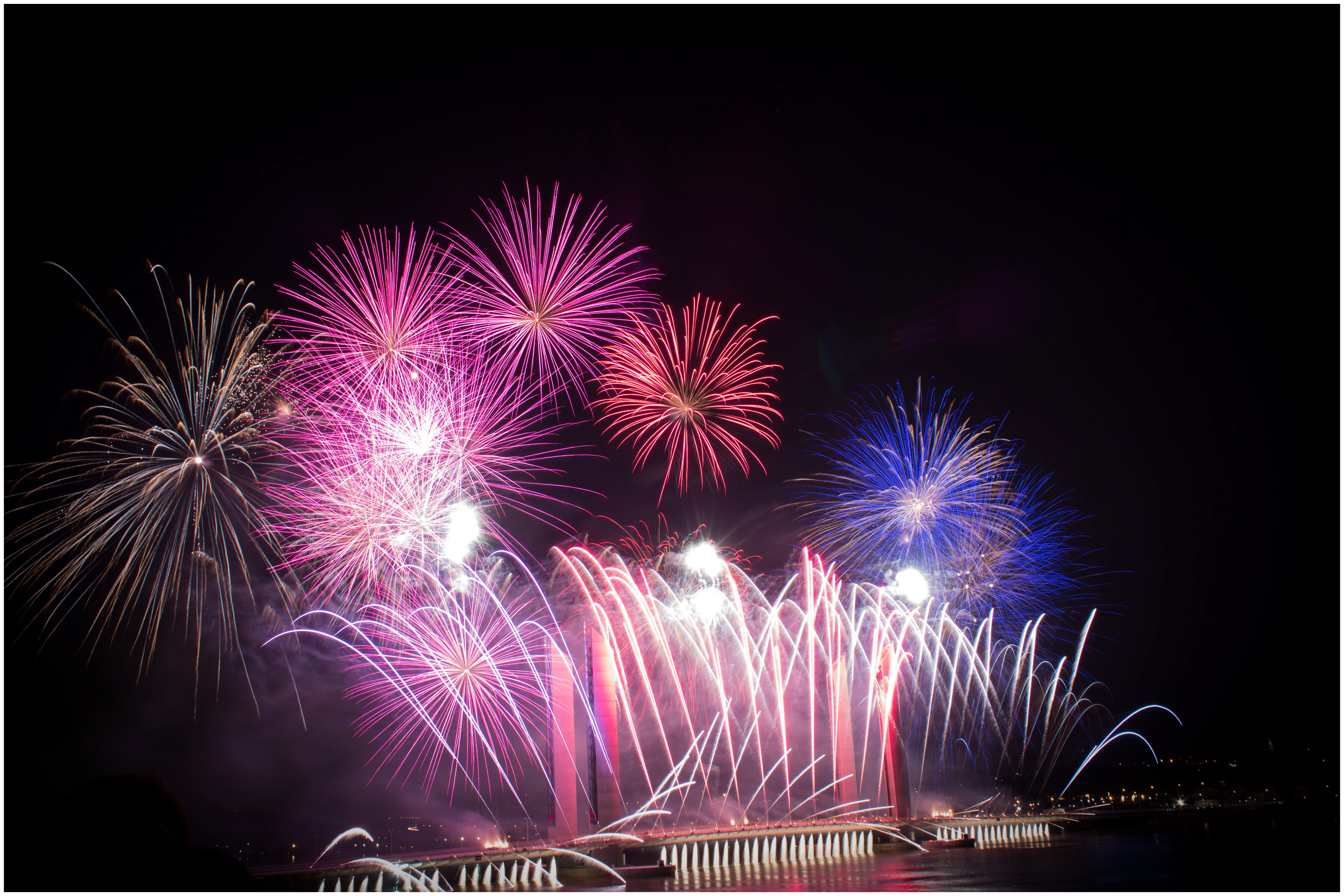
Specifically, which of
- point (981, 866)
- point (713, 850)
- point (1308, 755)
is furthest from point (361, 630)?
point (1308, 755)

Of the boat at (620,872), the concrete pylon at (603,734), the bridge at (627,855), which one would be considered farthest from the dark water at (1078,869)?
the concrete pylon at (603,734)

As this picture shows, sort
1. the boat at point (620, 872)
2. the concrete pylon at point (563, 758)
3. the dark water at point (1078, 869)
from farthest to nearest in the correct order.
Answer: the concrete pylon at point (563, 758), the boat at point (620, 872), the dark water at point (1078, 869)

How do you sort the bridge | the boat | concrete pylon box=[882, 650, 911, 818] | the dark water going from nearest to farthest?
the dark water
the bridge
the boat
concrete pylon box=[882, 650, 911, 818]

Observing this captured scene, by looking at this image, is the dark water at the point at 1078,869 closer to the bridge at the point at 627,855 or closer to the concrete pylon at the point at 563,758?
the bridge at the point at 627,855

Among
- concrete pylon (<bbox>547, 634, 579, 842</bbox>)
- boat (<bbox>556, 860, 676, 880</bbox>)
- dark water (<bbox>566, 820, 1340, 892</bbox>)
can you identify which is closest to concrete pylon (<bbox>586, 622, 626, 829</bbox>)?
concrete pylon (<bbox>547, 634, 579, 842</bbox>)

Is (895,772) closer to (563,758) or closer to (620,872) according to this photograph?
(563,758)

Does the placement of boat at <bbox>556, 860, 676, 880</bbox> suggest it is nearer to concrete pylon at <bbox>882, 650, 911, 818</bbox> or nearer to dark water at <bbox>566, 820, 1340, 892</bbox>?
dark water at <bbox>566, 820, 1340, 892</bbox>
